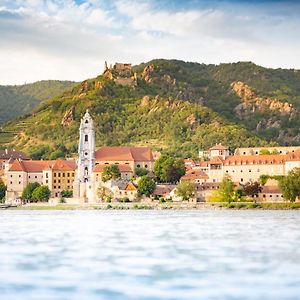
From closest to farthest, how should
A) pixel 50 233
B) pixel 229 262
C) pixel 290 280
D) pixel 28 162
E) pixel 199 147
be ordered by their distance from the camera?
1. pixel 290 280
2. pixel 229 262
3. pixel 50 233
4. pixel 28 162
5. pixel 199 147

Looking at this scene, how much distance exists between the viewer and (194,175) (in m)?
146

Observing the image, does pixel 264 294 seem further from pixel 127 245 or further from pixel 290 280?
pixel 127 245

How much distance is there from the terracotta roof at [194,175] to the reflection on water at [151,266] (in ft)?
297

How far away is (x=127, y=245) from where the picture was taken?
4478cm

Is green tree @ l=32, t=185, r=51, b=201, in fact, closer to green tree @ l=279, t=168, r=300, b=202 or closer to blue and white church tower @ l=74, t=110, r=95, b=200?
blue and white church tower @ l=74, t=110, r=95, b=200

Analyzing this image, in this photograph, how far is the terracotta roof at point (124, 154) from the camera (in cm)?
Result: 16062

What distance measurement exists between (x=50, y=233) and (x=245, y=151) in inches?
4660

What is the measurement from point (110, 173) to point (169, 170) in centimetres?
962

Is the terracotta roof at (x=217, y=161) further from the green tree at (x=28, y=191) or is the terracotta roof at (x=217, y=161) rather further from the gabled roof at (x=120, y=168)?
the green tree at (x=28, y=191)

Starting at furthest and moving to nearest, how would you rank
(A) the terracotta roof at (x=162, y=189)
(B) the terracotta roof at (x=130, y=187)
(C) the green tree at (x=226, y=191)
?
(B) the terracotta roof at (x=130, y=187) → (A) the terracotta roof at (x=162, y=189) → (C) the green tree at (x=226, y=191)

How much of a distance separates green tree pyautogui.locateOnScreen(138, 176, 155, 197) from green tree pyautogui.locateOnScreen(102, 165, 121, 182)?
10417mm

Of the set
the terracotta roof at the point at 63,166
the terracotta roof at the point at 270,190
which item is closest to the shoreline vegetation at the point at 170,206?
the terracotta roof at the point at 270,190

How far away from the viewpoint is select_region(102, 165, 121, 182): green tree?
→ 145125 millimetres

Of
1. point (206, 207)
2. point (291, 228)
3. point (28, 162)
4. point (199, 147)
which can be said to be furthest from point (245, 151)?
point (291, 228)
